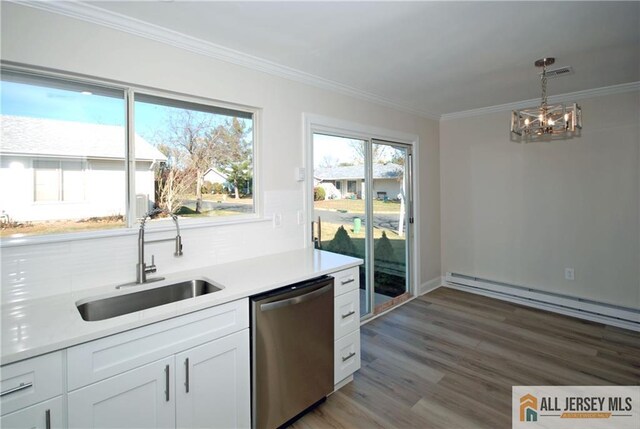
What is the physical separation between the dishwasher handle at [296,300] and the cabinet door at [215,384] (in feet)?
0.56

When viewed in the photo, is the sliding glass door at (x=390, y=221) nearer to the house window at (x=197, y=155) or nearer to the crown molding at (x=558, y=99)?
the crown molding at (x=558, y=99)

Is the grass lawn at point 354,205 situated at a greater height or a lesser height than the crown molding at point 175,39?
lesser

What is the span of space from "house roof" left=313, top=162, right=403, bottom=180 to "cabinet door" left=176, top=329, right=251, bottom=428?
1.75 m

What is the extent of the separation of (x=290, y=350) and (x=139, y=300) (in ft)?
3.05

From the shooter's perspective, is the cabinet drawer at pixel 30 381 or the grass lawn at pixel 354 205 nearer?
the cabinet drawer at pixel 30 381

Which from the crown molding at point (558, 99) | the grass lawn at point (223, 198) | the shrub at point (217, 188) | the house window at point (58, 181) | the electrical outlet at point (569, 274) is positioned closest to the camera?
the house window at point (58, 181)

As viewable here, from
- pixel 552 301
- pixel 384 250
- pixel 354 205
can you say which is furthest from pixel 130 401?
pixel 552 301

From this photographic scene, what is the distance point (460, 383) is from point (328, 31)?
268 cm

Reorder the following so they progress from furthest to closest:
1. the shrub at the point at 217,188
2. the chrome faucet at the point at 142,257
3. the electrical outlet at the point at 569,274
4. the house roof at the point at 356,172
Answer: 1. the electrical outlet at the point at 569,274
2. the house roof at the point at 356,172
3. the shrub at the point at 217,188
4. the chrome faucet at the point at 142,257

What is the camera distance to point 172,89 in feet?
6.58

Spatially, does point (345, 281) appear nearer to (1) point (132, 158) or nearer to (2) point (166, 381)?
(2) point (166, 381)

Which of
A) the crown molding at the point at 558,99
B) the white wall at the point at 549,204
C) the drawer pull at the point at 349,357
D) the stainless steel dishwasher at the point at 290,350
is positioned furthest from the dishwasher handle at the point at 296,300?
the crown molding at the point at 558,99

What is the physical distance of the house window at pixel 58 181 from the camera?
166cm

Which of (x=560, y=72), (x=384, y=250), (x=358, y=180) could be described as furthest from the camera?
(x=384, y=250)
